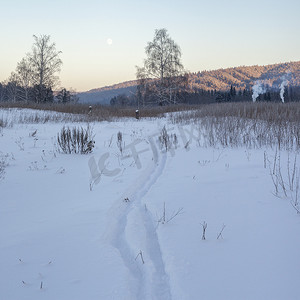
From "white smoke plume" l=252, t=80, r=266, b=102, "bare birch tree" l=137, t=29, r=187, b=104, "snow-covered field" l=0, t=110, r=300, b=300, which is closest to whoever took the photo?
"snow-covered field" l=0, t=110, r=300, b=300

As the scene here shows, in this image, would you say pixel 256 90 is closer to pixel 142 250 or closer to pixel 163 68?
pixel 163 68

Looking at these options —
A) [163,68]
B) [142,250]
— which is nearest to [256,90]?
[163,68]

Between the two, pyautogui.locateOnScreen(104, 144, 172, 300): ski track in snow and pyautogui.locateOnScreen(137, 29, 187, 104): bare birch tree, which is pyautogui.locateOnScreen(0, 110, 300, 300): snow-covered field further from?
pyautogui.locateOnScreen(137, 29, 187, 104): bare birch tree

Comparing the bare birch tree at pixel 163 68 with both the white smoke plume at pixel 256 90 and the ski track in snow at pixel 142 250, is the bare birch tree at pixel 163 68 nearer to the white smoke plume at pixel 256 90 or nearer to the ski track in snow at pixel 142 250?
the white smoke plume at pixel 256 90

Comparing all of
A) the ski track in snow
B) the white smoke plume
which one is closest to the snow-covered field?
the ski track in snow

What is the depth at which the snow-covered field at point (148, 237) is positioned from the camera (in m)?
1.22

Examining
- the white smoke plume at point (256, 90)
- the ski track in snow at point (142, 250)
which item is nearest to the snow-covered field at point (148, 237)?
the ski track in snow at point (142, 250)

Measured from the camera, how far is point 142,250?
1.60 m

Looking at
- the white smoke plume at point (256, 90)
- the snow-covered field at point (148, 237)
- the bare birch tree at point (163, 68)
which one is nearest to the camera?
the snow-covered field at point (148, 237)

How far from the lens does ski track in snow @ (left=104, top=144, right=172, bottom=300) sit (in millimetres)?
1240

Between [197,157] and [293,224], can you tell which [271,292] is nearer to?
[293,224]

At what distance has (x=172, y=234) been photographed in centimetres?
180

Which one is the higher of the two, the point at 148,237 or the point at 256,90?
the point at 256,90

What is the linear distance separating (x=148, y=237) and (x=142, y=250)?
0.64 feet
